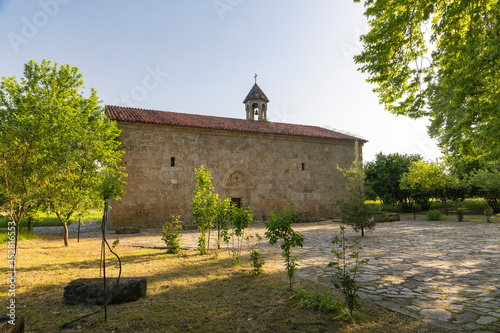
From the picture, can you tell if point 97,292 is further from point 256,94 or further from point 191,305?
point 256,94

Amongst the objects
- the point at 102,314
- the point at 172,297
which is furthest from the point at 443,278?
the point at 102,314

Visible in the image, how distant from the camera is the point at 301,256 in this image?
7488 millimetres

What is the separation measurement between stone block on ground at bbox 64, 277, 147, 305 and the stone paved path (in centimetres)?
341

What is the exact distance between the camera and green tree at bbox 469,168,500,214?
18281mm

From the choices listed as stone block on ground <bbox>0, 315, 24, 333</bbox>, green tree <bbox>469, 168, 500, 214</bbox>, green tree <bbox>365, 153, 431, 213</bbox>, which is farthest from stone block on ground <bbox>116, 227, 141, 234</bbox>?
green tree <bbox>469, 168, 500, 214</bbox>

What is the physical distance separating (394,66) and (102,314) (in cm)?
817

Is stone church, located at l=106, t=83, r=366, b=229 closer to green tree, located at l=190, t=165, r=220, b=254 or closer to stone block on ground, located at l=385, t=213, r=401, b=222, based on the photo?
stone block on ground, located at l=385, t=213, r=401, b=222

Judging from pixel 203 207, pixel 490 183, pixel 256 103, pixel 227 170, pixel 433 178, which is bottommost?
pixel 203 207

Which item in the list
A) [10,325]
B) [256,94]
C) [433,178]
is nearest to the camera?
[10,325]

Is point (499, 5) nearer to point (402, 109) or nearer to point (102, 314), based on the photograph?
point (402, 109)

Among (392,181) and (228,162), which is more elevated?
(228,162)

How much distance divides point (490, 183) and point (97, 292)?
2390 cm

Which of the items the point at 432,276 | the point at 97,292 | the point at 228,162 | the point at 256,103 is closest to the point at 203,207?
the point at 97,292

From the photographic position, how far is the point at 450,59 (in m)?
5.71
